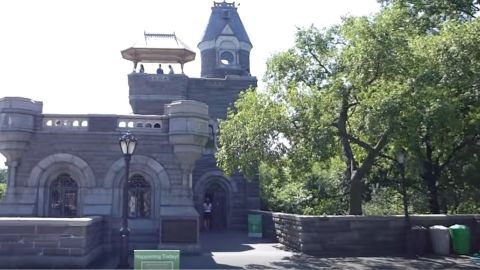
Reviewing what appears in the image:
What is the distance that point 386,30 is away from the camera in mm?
14625

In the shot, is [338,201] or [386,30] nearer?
[386,30]

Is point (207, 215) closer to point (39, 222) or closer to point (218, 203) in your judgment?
point (218, 203)

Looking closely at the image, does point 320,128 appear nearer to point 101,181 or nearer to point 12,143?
point 101,181

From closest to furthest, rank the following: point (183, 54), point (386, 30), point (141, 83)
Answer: point (386, 30)
point (183, 54)
point (141, 83)

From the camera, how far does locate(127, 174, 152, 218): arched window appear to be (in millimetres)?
16625

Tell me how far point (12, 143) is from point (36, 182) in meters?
1.48

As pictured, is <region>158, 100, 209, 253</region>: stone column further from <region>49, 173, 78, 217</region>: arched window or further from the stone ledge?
A: the stone ledge

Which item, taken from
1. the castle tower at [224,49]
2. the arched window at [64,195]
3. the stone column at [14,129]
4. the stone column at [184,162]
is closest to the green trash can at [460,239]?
the stone column at [184,162]

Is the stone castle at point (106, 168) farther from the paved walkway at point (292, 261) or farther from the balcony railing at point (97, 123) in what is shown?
the paved walkway at point (292, 261)

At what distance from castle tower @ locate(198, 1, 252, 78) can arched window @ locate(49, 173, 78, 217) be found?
1792 cm

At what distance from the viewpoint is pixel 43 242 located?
1283cm

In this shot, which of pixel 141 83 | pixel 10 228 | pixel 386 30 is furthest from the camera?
pixel 141 83

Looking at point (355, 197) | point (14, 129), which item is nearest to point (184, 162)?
point (14, 129)

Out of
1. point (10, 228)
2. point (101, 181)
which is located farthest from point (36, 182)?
point (10, 228)
